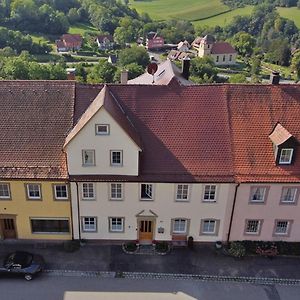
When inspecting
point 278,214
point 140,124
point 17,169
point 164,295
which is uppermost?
point 140,124

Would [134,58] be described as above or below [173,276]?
below

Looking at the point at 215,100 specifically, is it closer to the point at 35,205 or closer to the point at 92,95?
the point at 92,95

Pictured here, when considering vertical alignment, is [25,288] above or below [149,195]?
below

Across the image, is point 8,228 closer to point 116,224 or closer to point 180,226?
point 116,224

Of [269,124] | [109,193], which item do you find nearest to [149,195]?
[109,193]

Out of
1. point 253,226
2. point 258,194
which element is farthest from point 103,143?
point 253,226

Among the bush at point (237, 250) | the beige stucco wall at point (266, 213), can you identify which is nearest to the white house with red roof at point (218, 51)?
the beige stucco wall at point (266, 213)
